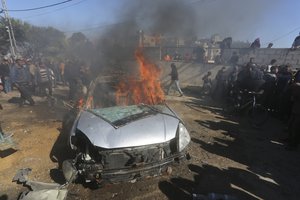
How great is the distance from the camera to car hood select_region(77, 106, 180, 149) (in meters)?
4.00

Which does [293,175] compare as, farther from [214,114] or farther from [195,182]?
[214,114]

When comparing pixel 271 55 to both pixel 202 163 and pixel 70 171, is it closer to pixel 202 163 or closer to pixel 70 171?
pixel 202 163

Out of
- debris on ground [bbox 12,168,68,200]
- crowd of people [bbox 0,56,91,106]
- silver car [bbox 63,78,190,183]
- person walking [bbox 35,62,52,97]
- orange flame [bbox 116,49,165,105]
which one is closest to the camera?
debris on ground [bbox 12,168,68,200]

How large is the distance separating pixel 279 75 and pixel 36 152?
28.2 ft

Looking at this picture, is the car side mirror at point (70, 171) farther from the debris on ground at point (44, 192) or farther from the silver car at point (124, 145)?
the debris on ground at point (44, 192)

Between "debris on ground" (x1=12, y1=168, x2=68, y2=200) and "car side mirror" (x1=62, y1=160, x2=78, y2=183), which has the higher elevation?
"car side mirror" (x1=62, y1=160, x2=78, y2=183)

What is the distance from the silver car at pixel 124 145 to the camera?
3.87 meters

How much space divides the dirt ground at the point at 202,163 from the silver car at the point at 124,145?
0.47 meters

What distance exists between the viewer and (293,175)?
504 cm

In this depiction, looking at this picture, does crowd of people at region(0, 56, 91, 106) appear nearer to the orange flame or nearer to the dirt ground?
the dirt ground

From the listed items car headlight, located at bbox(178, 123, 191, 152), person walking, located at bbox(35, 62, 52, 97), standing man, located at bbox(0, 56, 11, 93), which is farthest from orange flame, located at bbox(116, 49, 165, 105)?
standing man, located at bbox(0, 56, 11, 93)

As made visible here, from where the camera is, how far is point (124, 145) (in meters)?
3.93

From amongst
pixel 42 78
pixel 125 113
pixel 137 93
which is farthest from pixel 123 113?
pixel 42 78

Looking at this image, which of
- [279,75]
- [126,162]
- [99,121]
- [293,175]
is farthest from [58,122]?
[279,75]
